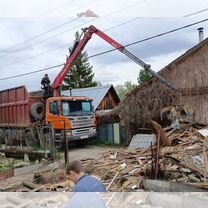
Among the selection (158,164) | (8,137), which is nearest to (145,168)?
(158,164)

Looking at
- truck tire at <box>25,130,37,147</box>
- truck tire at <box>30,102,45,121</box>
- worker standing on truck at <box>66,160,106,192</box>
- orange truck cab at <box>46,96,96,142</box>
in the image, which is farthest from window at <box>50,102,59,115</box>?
worker standing on truck at <box>66,160,106,192</box>

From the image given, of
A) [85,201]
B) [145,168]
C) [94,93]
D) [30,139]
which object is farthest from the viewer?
[94,93]

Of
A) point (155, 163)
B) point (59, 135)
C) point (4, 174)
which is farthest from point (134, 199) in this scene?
point (59, 135)

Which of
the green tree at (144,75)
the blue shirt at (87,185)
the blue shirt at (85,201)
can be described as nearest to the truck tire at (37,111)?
the green tree at (144,75)

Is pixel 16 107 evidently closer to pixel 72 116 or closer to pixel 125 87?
pixel 72 116

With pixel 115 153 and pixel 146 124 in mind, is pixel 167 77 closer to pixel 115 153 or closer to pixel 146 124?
pixel 146 124

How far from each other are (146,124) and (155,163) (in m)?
4.02

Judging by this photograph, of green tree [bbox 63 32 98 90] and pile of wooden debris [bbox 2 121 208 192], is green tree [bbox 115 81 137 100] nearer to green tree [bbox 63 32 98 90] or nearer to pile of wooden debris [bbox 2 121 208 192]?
green tree [bbox 63 32 98 90]

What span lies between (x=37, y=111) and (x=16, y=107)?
0.74m

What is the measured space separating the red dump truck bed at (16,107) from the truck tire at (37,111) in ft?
0.33

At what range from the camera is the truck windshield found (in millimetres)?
9061

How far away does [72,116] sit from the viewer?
9109mm

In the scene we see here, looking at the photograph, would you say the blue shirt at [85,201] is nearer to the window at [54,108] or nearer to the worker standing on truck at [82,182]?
the worker standing on truck at [82,182]

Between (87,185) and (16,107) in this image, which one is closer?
(87,185)
